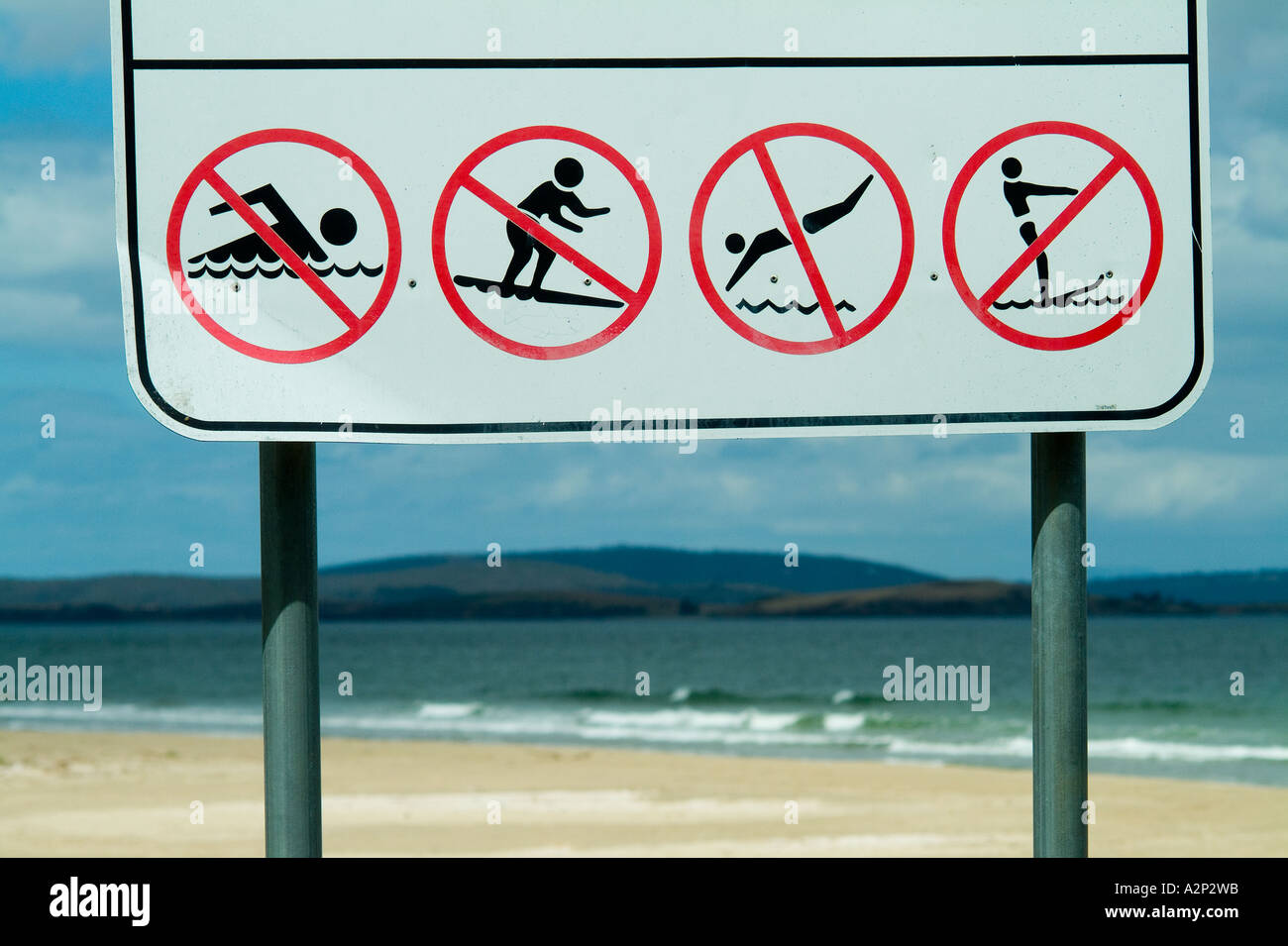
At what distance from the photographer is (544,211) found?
2469mm

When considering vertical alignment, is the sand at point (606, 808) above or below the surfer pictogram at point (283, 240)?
below

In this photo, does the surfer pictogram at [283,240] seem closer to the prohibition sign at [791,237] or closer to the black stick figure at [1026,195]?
the prohibition sign at [791,237]

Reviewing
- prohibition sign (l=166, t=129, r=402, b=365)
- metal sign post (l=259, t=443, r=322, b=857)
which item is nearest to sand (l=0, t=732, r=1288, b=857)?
metal sign post (l=259, t=443, r=322, b=857)

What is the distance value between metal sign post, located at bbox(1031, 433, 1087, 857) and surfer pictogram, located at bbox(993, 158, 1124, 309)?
→ 0.28 metres

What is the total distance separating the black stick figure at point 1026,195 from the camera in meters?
2.50

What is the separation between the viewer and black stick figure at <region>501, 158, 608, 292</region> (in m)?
2.46

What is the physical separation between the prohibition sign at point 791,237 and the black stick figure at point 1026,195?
21cm

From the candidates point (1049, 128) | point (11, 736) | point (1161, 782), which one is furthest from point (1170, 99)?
point (11, 736)

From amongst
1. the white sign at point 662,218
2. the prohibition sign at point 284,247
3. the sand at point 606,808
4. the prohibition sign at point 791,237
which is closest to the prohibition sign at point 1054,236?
the white sign at point 662,218

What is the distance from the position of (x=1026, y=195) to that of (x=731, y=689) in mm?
42579

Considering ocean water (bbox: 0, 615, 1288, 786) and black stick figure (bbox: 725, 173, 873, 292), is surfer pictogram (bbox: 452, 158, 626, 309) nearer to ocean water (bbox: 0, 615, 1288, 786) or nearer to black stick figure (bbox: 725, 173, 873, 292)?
black stick figure (bbox: 725, 173, 873, 292)

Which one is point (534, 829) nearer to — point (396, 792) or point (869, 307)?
point (396, 792)

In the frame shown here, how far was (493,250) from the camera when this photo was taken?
2461 millimetres

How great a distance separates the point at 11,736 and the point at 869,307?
28.8 meters
